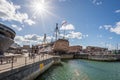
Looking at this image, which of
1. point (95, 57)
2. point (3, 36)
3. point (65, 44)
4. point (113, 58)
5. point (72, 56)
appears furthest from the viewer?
point (65, 44)

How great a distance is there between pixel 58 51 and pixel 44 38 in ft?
180

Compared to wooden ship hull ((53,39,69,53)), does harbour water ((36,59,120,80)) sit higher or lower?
lower

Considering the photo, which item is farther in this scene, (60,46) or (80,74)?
(60,46)

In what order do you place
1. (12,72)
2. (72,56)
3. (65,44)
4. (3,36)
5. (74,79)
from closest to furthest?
(12,72) < (74,79) < (3,36) < (72,56) < (65,44)

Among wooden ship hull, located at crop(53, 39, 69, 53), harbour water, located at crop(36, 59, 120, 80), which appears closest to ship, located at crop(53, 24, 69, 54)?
wooden ship hull, located at crop(53, 39, 69, 53)

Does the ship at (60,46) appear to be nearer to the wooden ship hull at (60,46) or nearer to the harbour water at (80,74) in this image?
the wooden ship hull at (60,46)

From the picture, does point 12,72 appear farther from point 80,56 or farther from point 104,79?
point 80,56

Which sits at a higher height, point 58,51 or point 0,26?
point 0,26

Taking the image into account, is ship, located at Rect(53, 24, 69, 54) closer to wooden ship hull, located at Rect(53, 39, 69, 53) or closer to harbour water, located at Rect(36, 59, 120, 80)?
wooden ship hull, located at Rect(53, 39, 69, 53)

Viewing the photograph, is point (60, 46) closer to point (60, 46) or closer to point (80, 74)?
point (60, 46)

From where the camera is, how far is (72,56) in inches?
3844

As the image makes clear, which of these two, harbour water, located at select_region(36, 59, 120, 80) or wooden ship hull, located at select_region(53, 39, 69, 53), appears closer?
harbour water, located at select_region(36, 59, 120, 80)

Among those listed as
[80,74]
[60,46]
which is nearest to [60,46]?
[60,46]

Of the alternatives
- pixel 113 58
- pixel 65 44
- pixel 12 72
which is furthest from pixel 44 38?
Result: pixel 12 72
